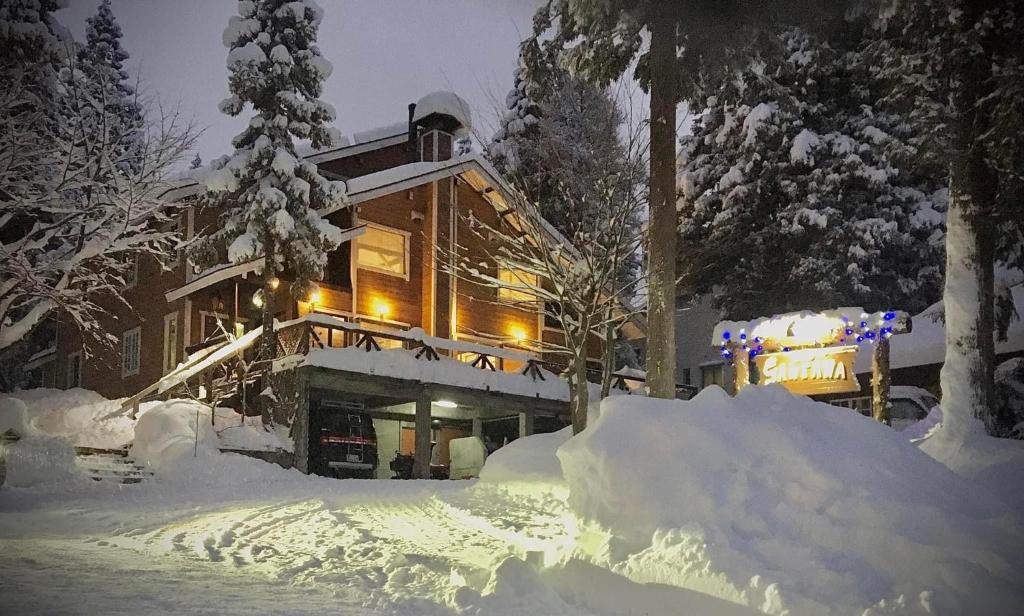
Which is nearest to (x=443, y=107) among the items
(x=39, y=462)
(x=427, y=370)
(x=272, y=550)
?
(x=427, y=370)

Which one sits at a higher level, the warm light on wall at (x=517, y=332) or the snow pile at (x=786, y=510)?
the warm light on wall at (x=517, y=332)

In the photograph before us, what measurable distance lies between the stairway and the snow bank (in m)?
6.80

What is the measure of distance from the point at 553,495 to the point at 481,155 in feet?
53.6

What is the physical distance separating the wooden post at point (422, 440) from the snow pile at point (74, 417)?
268 inches

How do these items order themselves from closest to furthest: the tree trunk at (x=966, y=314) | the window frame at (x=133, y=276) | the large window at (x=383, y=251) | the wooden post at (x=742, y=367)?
the tree trunk at (x=966, y=314) → the wooden post at (x=742, y=367) → the large window at (x=383, y=251) → the window frame at (x=133, y=276)

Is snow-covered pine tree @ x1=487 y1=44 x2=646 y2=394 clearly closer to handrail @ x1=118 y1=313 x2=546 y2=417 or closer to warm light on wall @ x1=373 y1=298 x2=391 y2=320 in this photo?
handrail @ x1=118 y1=313 x2=546 y2=417

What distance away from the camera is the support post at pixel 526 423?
2352cm

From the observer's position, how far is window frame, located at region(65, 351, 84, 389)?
1129 inches

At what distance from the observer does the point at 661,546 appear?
6.36 m

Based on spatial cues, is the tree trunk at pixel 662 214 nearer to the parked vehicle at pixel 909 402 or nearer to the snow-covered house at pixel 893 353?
the snow-covered house at pixel 893 353

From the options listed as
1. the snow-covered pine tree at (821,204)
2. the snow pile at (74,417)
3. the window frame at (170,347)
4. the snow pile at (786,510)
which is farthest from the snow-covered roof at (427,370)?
the snow pile at (786,510)

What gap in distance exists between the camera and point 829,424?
729 centimetres

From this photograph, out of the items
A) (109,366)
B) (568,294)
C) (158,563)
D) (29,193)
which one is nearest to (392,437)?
(109,366)

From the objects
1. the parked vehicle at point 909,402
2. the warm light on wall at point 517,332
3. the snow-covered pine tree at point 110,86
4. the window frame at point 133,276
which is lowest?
the parked vehicle at point 909,402
